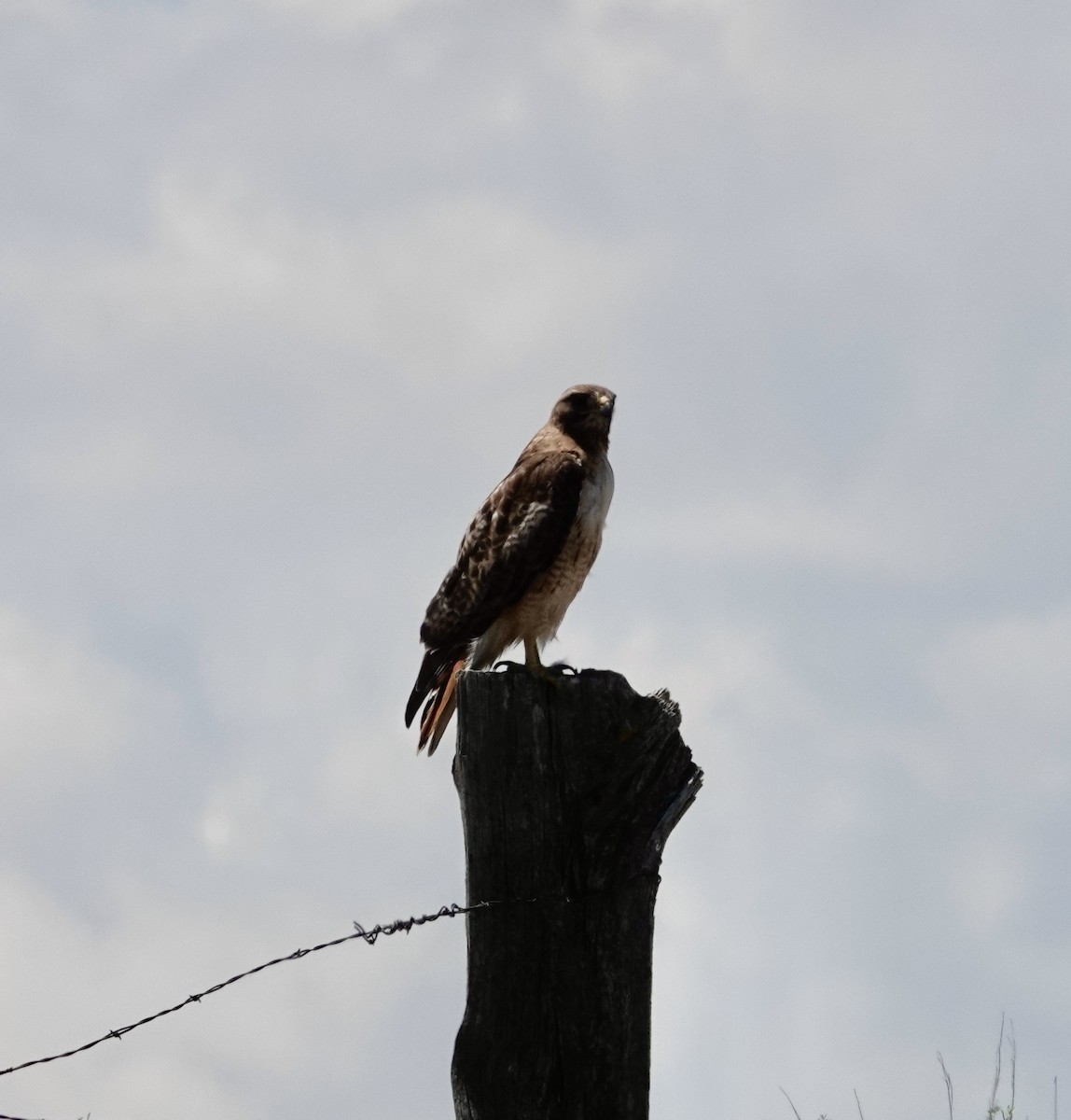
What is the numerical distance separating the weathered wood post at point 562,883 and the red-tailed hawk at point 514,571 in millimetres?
2313

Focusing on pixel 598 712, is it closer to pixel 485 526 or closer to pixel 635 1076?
pixel 635 1076

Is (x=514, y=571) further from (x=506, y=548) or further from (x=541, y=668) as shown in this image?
(x=541, y=668)

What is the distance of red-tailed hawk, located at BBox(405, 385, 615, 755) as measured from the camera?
5.78 m

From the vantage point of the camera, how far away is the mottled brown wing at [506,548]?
579cm

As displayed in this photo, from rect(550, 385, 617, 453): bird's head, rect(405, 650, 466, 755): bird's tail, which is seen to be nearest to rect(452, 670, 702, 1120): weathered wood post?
rect(405, 650, 466, 755): bird's tail

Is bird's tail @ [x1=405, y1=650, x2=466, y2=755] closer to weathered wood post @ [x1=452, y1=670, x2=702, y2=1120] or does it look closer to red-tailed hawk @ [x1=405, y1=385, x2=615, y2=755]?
red-tailed hawk @ [x1=405, y1=385, x2=615, y2=755]

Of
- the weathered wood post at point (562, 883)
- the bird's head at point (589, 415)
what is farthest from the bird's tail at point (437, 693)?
the weathered wood post at point (562, 883)

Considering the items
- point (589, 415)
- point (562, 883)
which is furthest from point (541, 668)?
point (589, 415)

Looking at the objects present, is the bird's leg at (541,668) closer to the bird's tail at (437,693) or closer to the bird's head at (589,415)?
the bird's tail at (437,693)

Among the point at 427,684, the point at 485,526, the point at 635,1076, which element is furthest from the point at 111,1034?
the point at 485,526

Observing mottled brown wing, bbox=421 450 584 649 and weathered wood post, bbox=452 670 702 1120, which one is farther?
mottled brown wing, bbox=421 450 584 649

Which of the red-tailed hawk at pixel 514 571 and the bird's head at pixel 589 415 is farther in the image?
the bird's head at pixel 589 415

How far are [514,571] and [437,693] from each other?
1.83 feet

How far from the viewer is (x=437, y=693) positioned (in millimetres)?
5816
